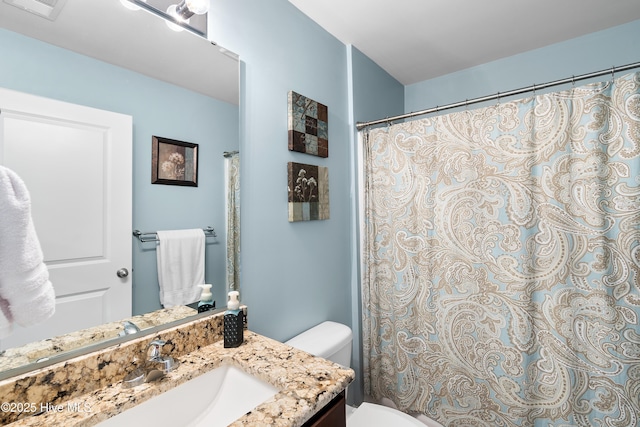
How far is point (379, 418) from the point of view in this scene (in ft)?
4.44

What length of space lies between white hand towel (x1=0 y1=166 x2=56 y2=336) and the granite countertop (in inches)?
10.0

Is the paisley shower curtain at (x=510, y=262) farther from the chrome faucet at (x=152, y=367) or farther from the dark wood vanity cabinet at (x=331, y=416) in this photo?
the chrome faucet at (x=152, y=367)

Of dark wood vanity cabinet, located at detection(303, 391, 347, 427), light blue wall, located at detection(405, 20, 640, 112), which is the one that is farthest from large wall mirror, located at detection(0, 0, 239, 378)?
light blue wall, located at detection(405, 20, 640, 112)

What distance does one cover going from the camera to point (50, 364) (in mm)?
762

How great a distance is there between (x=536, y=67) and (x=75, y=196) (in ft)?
9.03

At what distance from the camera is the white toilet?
1.33m

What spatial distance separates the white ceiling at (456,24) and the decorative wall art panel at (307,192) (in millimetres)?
848

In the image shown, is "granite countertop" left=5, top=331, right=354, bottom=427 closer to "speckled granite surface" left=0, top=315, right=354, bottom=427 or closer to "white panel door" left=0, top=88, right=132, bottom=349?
"speckled granite surface" left=0, top=315, right=354, bottom=427

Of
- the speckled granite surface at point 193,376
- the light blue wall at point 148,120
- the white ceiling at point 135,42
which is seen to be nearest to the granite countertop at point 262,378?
the speckled granite surface at point 193,376

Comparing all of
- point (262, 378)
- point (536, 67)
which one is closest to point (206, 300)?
point (262, 378)

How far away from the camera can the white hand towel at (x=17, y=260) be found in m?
0.62

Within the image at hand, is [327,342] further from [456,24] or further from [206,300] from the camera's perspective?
[456,24]

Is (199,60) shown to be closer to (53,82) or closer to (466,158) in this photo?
(53,82)

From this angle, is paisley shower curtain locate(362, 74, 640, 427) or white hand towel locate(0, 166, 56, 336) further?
paisley shower curtain locate(362, 74, 640, 427)
